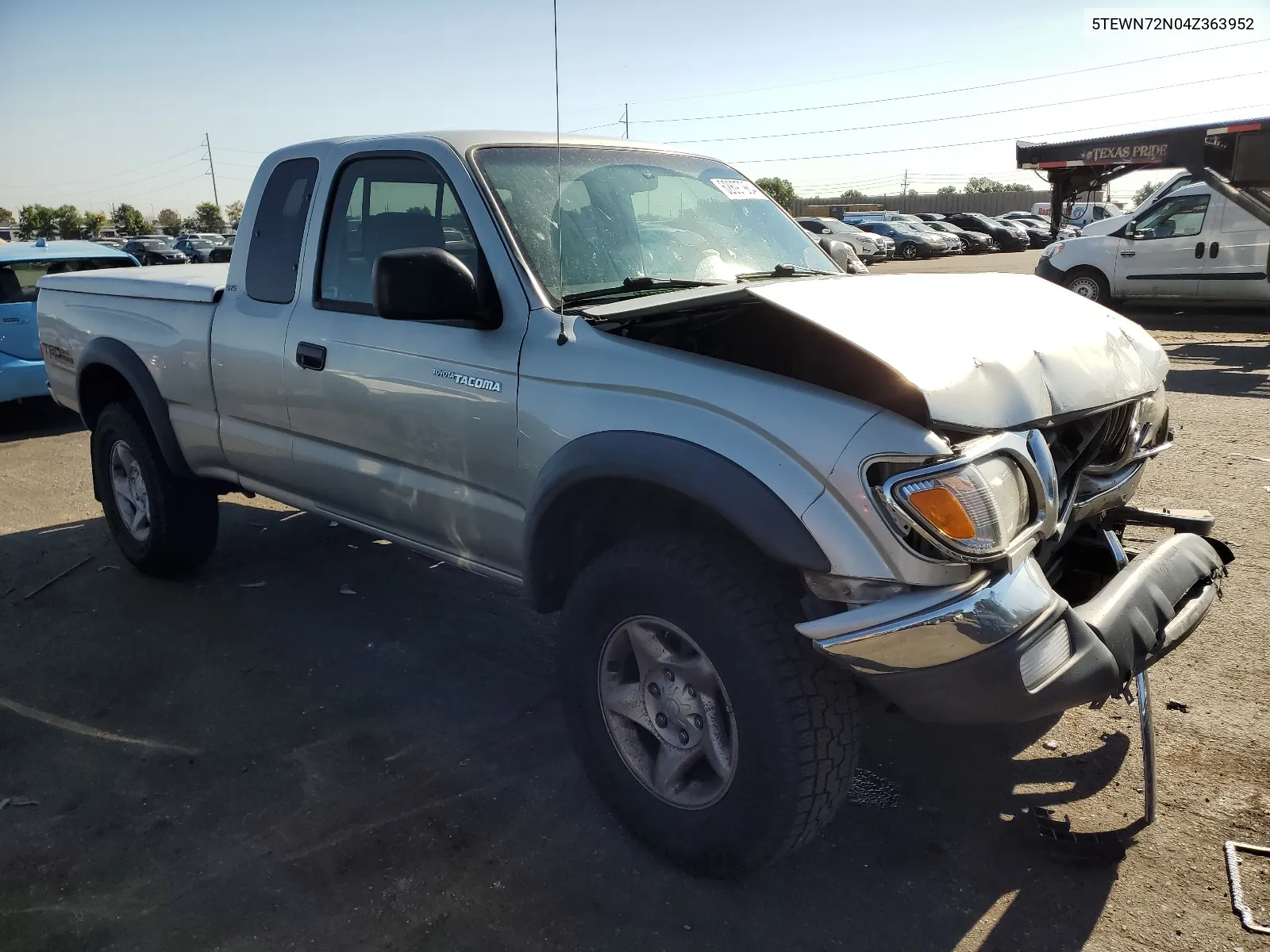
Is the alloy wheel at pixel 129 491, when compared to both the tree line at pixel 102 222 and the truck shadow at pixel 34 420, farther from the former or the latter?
the tree line at pixel 102 222

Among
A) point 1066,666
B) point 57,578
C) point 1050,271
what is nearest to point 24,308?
point 57,578

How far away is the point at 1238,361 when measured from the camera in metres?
10.5

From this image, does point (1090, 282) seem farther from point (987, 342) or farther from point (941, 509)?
point (941, 509)

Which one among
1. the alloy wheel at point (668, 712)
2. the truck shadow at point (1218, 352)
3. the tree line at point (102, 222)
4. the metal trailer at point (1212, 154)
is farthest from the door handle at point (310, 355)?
the tree line at point (102, 222)

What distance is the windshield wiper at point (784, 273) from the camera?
357 cm

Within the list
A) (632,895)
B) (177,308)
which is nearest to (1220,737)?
(632,895)

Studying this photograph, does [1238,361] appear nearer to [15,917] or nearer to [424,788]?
[424,788]

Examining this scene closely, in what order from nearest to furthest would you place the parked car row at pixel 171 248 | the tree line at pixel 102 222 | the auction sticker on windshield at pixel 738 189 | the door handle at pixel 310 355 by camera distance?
1. the door handle at pixel 310 355
2. the auction sticker on windshield at pixel 738 189
3. the parked car row at pixel 171 248
4. the tree line at pixel 102 222

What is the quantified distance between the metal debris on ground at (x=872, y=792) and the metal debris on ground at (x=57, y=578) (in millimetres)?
4170

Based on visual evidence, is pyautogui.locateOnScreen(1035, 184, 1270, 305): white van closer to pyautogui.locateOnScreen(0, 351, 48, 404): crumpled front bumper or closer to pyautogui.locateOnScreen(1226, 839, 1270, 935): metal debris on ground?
pyautogui.locateOnScreen(1226, 839, 1270, 935): metal debris on ground

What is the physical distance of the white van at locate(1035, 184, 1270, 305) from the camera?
42.7 ft

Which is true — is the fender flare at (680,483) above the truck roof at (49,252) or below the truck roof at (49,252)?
below

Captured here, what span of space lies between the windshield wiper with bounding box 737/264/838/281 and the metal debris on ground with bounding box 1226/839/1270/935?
2.27 m

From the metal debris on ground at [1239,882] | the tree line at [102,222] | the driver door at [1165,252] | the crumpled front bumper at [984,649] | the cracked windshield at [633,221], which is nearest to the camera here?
the crumpled front bumper at [984,649]
